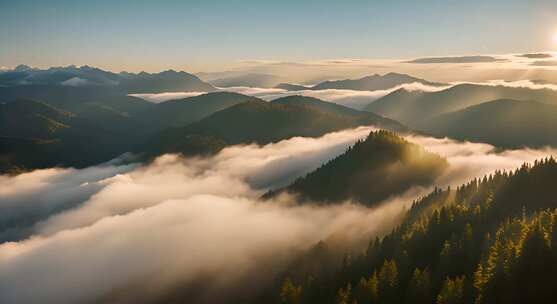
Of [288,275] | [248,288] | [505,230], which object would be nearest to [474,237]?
[505,230]

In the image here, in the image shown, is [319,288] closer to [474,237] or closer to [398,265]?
[398,265]

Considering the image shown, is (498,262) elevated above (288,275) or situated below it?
above

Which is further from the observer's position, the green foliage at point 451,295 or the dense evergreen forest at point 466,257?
the green foliage at point 451,295

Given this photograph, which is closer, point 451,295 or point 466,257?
point 451,295

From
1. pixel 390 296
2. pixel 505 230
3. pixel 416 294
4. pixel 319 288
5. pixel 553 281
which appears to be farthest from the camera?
pixel 319 288

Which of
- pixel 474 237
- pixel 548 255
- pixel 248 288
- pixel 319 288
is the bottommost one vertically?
pixel 248 288

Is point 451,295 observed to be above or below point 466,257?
above

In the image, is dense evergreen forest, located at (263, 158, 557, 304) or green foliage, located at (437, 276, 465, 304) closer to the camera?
dense evergreen forest, located at (263, 158, 557, 304)

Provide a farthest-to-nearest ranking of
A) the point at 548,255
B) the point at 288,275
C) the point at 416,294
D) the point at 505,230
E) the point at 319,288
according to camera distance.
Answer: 1. the point at 288,275
2. the point at 319,288
3. the point at 505,230
4. the point at 416,294
5. the point at 548,255
